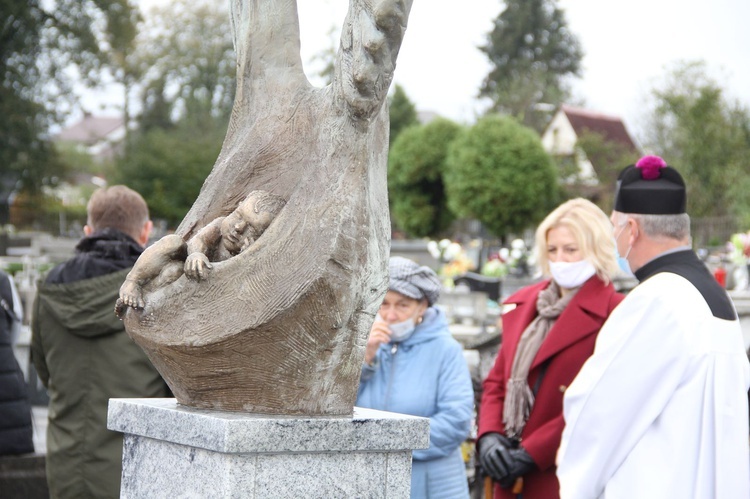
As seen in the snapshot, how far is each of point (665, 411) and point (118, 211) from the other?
2379 mm

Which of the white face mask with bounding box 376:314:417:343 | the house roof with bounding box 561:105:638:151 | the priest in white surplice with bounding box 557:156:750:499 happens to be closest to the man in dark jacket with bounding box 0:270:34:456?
the white face mask with bounding box 376:314:417:343

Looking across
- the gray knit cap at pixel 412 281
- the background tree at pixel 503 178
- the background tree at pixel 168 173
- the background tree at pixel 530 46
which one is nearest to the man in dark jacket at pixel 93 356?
the gray knit cap at pixel 412 281

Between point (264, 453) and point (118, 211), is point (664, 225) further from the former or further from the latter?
point (118, 211)

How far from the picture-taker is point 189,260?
10.4ft

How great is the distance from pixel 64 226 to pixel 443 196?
17528 mm

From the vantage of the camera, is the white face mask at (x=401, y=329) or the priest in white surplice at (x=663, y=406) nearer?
the priest in white surplice at (x=663, y=406)

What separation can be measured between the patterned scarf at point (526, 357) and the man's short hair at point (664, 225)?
2.43 feet

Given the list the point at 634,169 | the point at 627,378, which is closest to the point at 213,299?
the point at 627,378

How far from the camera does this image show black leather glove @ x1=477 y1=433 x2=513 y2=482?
4.28 metres

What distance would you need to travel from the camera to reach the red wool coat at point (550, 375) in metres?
4.30

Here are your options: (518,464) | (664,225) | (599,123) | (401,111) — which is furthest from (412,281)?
(599,123)

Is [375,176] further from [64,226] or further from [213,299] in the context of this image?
[64,226]

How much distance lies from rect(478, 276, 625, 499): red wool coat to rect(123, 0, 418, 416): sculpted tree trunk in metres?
1.27

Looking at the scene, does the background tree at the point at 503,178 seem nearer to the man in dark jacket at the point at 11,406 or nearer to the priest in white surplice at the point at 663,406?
the man in dark jacket at the point at 11,406
